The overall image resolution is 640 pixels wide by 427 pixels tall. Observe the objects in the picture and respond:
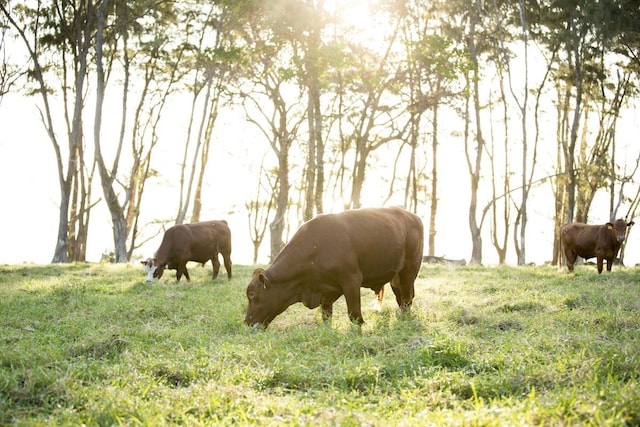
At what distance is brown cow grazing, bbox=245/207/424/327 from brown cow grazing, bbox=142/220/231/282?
8.29 m

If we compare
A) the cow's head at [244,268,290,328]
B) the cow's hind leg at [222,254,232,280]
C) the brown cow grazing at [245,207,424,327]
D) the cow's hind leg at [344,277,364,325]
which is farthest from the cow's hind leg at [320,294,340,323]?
the cow's hind leg at [222,254,232,280]

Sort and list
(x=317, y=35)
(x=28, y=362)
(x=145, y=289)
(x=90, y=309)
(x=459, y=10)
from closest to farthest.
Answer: (x=28, y=362), (x=90, y=309), (x=145, y=289), (x=317, y=35), (x=459, y=10)

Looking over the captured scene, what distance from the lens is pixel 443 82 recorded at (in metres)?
31.0

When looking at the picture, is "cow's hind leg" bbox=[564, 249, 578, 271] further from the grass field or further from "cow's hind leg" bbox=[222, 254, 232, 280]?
"cow's hind leg" bbox=[222, 254, 232, 280]

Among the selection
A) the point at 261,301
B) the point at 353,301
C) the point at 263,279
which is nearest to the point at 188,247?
the point at 261,301

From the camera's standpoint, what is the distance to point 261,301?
930 centimetres

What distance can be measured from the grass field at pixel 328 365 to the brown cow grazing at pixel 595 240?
8.10 metres

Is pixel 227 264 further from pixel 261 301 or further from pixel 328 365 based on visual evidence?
pixel 328 365

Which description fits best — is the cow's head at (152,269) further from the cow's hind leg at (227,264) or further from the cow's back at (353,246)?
the cow's back at (353,246)

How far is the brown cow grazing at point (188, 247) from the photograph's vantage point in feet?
56.4

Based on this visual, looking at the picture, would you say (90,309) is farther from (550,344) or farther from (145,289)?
(550,344)

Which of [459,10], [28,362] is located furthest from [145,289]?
[459,10]

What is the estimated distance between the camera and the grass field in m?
4.67

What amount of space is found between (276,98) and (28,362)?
983 inches
